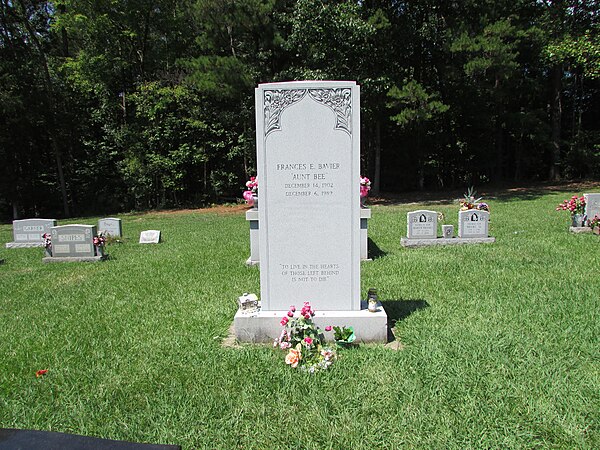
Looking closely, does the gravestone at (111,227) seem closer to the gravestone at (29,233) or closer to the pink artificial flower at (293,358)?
the gravestone at (29,233)

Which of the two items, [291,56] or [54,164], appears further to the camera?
→ [54,164]

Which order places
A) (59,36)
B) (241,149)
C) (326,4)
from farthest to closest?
1. (59,36)
2. (241,149)
3. (326,4)

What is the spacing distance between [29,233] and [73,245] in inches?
115

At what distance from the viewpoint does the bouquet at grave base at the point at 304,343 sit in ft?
10.9

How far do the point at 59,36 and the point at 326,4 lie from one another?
15190mm

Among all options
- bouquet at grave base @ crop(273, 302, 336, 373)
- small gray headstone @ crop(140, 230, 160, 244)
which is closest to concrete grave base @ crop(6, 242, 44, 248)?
small gray headstone @ crop(140, 230, 160, 244)

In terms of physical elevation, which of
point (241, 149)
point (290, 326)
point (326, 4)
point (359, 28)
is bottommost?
point (290, 326)

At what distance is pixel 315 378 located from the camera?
10.3 feet

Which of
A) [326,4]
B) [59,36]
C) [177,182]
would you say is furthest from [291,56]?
[59,36]

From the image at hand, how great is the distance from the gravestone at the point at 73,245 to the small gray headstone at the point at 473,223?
24.0 ft

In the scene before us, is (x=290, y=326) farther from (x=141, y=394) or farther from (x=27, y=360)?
(x=27, y=360)

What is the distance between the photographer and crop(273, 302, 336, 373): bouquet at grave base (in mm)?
3334

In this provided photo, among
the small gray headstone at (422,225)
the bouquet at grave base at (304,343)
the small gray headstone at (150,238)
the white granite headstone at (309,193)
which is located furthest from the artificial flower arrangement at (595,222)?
the small gray headstone at (150,238)

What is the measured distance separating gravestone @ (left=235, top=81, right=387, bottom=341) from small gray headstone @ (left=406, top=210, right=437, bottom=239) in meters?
4.95
